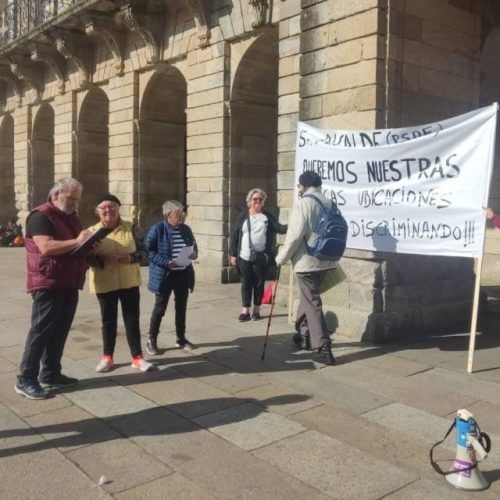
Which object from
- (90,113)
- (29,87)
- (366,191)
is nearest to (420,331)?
(366,191)

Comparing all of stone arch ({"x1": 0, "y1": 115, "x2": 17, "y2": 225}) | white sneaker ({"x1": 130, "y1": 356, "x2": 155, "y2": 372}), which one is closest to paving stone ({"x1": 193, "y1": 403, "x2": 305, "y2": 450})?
white sneaker ({"x1": 130, "y1": 356, "x2": 155, "y2": 372})

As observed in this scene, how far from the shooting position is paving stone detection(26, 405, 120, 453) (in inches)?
153

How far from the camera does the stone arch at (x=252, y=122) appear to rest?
1130cm

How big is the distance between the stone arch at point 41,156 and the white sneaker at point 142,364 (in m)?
15.8

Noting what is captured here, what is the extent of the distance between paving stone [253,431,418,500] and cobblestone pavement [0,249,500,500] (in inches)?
0.5

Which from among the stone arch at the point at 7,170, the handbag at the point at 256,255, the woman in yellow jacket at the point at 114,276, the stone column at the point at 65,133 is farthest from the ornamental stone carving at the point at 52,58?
the woman in yellow jacket at the point at 114,276

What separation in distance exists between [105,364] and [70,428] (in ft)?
4.54

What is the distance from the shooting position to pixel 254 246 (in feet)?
25.3

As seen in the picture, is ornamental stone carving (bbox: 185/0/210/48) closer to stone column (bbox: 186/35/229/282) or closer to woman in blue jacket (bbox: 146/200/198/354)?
stone column (bbox: 186/35/229/282)

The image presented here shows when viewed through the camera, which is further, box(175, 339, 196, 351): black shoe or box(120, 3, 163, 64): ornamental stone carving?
box(120, 3, 163, 64): ornamental stone carving

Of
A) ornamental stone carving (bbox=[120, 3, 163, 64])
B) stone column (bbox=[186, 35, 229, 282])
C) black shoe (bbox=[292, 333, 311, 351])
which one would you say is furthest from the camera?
ornamental stone carving (bbox=[120, 3, 163, 64])

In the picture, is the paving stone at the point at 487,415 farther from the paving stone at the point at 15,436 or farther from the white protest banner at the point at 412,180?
the paving stone at the point at 15,436

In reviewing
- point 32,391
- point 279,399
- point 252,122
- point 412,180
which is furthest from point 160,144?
point 279,399

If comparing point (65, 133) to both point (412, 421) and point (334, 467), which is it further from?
point (334, 467)
